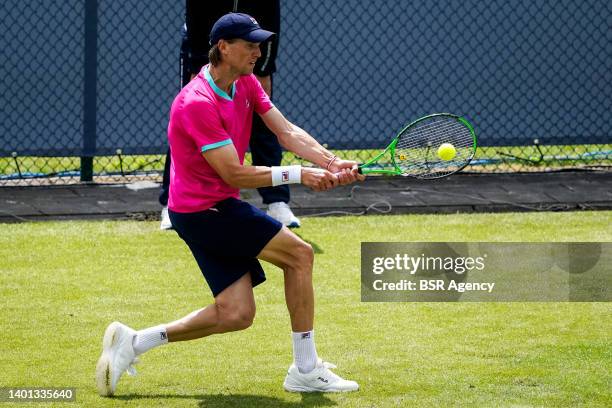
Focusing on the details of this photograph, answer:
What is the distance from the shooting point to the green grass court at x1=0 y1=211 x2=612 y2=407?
5176 millimetres

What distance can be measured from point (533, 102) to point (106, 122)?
358 centimetres

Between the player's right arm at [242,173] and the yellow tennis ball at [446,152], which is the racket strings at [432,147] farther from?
the player's right arm at [242,173]

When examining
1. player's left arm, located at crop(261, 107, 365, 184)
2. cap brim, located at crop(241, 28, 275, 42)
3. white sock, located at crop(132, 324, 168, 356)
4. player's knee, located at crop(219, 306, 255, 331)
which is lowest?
white sock, located at crop(132, 324, 168, 356)

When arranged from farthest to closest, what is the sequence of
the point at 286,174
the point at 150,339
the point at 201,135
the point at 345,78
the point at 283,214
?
the point at 345,78, the point at 283,214, the point at 150,339, the point at 286,174, the point at 201,135

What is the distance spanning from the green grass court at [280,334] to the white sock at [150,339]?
0.16 meters

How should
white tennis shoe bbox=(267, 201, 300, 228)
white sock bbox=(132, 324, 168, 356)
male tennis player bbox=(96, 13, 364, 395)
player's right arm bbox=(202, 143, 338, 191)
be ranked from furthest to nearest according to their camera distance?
white tennis shoe bbox=(267, 201, 300, 228)
white sock bbox=(132, 324, 168, 356)
male tennis player bbox=(96, 13, 364, 395)
player's right arm bbox=(202, 143, 338, 191)

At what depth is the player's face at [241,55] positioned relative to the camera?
17.0 feet

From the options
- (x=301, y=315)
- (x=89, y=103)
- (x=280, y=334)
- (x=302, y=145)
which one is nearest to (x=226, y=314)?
(x=301, y=315)

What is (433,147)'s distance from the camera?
5922mm

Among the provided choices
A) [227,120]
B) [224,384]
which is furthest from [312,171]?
[224,384]

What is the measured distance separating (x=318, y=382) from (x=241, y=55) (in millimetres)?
1390

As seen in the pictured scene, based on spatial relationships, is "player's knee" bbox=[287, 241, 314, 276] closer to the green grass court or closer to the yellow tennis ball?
the green grass court

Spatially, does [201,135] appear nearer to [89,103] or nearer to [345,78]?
[89,103]

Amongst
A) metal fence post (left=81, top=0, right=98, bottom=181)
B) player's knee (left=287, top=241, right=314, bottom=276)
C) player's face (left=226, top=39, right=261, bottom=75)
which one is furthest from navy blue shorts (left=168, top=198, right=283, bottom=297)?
metal fence post (left=81, top=0, right=98, bottom=181)
